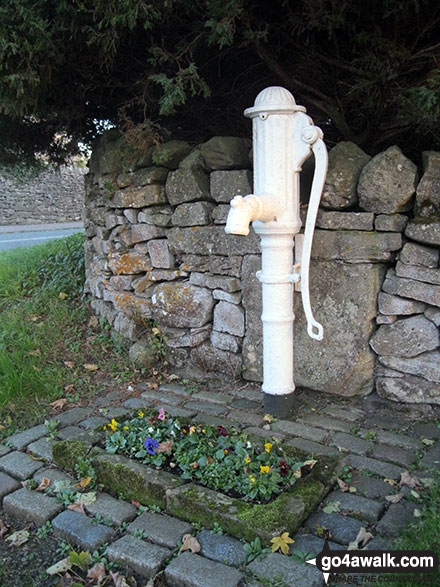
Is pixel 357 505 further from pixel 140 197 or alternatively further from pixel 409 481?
pixel 140 197

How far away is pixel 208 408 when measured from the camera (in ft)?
Result: 10.7

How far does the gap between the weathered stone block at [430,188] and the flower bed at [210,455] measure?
4.96 feet

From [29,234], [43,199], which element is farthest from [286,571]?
[43,199]

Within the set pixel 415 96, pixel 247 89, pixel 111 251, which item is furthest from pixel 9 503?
pixel 247 89

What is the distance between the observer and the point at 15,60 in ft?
10.4

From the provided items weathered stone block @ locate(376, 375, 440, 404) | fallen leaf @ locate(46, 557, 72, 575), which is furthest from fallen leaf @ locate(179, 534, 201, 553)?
weathered stone block @ locate(376, 375, 440, 404)

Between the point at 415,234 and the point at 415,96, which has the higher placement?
the point at 415,96

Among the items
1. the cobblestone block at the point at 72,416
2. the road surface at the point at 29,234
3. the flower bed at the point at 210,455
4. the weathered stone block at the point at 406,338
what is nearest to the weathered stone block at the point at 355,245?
the weathered stone block at the point at 406,338

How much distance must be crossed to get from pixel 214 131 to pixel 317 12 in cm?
155

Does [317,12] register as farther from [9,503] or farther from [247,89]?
[9,503]

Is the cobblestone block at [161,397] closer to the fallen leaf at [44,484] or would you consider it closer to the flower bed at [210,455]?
the flower bed at [210,455]

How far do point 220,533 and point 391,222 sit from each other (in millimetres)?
1881

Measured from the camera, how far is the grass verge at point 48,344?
3426 mm

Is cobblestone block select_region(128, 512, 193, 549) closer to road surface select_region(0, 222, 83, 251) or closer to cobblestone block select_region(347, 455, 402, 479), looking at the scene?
cobblestone block select_region(347, 455, 402, 479)
